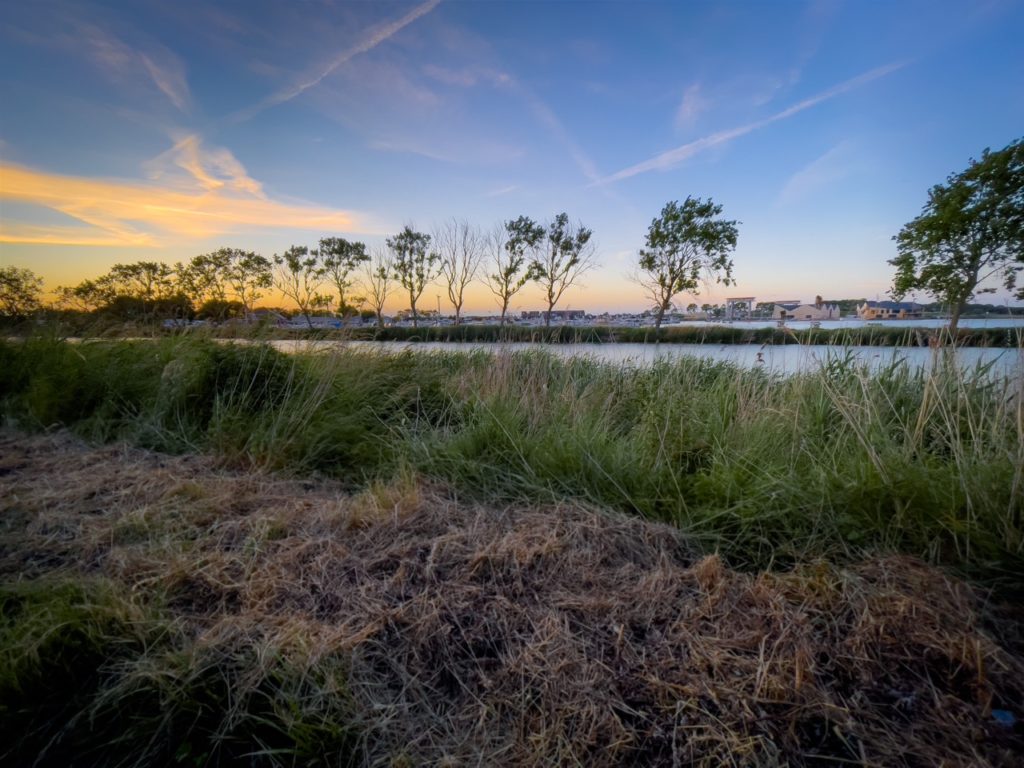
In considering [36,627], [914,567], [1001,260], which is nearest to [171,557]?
[36,627]

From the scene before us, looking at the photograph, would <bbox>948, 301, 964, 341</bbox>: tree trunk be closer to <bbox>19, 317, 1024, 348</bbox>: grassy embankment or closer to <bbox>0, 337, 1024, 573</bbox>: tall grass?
<bbox>19, 317, 1024, 348</bbox>: grassy embankment

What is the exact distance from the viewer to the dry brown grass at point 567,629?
998 millimetres

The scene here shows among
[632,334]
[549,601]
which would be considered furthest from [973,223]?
[549,601]

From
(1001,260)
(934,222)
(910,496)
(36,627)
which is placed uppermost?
(934,222)

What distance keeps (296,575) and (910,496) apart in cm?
257

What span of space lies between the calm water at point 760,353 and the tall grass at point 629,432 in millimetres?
140

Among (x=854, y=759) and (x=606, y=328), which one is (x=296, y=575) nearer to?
(x=854, y=759)

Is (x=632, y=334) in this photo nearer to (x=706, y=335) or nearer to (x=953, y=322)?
(x=706, y=335)

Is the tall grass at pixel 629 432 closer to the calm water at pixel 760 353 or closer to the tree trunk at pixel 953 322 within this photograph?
the calm water at pixel 760 353

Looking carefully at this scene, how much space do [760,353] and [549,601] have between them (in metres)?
3.56

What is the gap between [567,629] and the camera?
1312 millimetres

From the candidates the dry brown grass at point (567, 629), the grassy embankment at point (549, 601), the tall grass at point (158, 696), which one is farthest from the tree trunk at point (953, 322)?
the tall grass at point (158, 696)

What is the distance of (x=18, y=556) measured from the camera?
171cm

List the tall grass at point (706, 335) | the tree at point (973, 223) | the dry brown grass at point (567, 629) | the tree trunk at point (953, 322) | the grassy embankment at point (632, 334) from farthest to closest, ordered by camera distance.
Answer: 1. the tree at point (973, 223)
2. the grassy embankment at point (632, 334)
3. the tall grass at point (706, 335)
4. the tree trunk at point (953, 322)
5. the dry brown grass at point (567, 629)
